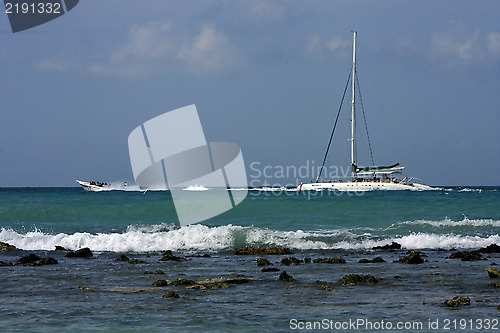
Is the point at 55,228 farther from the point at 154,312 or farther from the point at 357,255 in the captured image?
the point at 154,312

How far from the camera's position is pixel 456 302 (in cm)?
1199

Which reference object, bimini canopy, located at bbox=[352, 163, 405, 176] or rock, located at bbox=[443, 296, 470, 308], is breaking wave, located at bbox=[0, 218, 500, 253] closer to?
rock, located at bbox=[443, 296, 470, 308]

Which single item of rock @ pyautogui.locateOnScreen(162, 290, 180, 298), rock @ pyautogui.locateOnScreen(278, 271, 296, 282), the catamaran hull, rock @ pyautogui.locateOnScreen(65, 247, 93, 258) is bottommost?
rock @ pyautogui.locateOnScreen(278, 271, 296, 282)

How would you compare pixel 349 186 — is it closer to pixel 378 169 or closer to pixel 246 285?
pixel 378 169

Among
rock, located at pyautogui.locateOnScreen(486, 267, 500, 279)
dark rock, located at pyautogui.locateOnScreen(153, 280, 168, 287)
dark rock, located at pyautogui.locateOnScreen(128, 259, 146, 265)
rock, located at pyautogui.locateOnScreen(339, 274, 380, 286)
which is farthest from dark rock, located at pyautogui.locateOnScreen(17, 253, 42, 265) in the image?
rock, located at pyautogui.locateOnScreen(486, 267, 500, 279)

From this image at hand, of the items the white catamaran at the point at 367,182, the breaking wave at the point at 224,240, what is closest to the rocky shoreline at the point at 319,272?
the breaking wave at the point at 224,240

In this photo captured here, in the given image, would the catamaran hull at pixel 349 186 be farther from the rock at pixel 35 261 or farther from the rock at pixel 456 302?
the rock at pixel 456 302

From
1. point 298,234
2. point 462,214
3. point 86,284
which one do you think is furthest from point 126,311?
point 462,214

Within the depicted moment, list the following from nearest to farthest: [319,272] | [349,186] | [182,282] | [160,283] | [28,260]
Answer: [160,283] < [182,282] < [319,272] < [28,260] < [349,186]

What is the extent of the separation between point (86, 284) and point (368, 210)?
31332 millimetres

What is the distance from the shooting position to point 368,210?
44.4 m

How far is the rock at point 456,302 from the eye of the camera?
39.1ft

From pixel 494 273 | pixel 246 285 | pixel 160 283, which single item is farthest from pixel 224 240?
pixel 494 273

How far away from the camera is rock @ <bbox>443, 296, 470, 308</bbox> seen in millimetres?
11914
